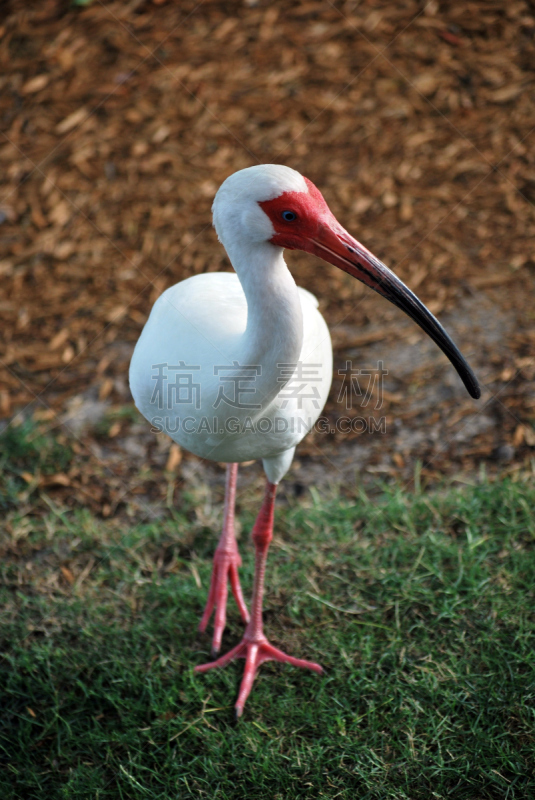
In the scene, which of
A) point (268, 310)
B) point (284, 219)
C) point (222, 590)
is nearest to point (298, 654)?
point (222, 590)

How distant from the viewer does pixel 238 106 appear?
5340 mm

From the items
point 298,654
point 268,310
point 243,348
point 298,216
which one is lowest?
point 298,654

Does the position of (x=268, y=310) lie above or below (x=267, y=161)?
above

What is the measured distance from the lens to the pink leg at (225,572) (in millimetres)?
3100

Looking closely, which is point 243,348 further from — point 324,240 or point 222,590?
point 222,590

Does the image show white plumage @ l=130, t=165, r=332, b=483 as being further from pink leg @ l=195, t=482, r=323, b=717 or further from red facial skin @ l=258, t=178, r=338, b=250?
pink leg @ l=195, t=482, r=323, b=717

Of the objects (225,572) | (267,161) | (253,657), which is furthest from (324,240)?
(267,161)

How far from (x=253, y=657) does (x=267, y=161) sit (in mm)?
Answer: 3606

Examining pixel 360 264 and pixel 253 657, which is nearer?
pixel 360 264

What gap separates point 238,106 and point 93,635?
4.11m

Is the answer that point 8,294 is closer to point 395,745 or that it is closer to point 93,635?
point 93,635

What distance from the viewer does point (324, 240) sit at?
2.13 metres

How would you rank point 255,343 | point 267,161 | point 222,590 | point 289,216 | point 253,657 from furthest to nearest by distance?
point 267,161
point 222,590
point 253,657
point 255,343
point 289,216

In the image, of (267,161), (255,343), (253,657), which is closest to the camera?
(255,343)
